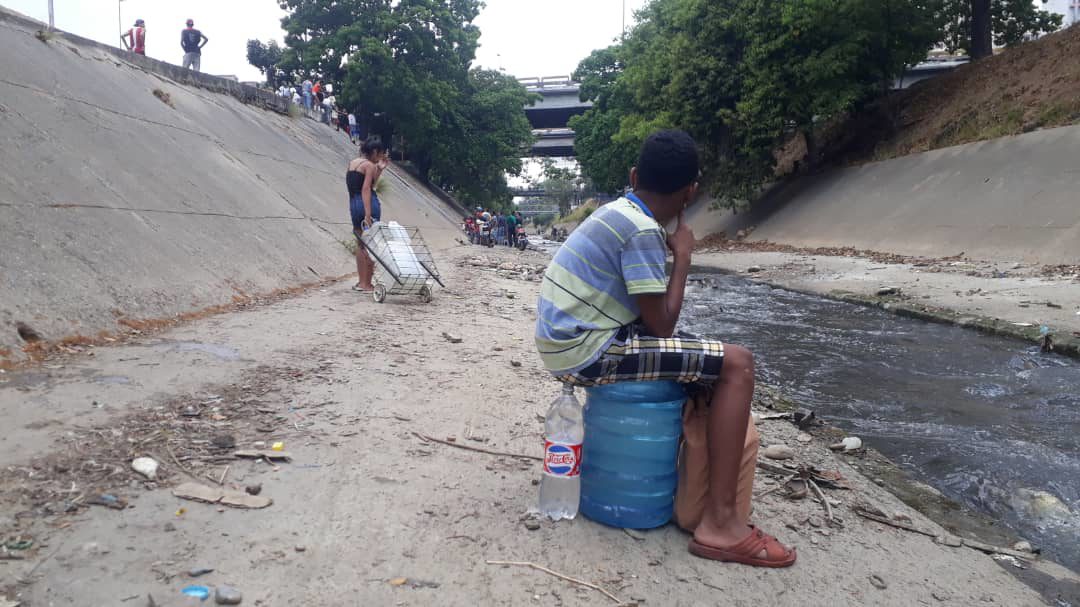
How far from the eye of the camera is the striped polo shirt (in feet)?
8.52

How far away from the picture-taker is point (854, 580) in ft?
8.45

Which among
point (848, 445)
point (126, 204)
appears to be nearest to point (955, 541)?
point (848, 445)

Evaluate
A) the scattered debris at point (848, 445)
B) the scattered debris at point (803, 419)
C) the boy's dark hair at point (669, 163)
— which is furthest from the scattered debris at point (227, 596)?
the scattered debris at point (803, 419)

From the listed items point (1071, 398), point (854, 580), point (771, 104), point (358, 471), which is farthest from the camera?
point (771, 104)

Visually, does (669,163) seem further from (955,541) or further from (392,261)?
(392,261)

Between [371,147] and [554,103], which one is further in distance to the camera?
[554,103]

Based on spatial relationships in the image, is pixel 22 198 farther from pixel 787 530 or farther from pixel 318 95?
pixel 318 95

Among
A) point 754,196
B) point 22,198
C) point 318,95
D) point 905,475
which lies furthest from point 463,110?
point 905,475

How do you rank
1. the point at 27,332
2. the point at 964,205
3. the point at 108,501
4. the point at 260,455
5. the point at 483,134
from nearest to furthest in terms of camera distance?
the point at 108,501 → the point at 260,455 → the point at 27,332 → the point at 964,205 → the point at 483,134

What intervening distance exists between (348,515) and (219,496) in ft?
1.67

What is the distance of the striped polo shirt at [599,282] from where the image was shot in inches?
102

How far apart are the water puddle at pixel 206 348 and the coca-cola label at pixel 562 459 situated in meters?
2.99

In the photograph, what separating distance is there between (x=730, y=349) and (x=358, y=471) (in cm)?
172

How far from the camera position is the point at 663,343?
2.64 m
